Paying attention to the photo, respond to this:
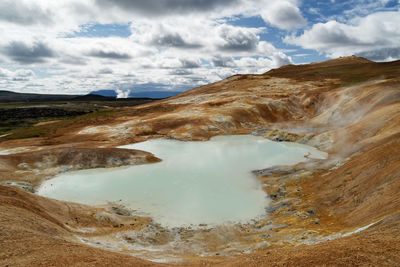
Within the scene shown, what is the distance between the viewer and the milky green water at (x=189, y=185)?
25.3 metres

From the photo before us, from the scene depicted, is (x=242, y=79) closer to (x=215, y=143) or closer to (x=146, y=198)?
(x=215, y=143)

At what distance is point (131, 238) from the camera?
19.8m

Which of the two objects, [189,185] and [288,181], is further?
[288,181]

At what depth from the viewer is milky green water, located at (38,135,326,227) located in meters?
25.3

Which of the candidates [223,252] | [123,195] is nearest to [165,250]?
[223,252]

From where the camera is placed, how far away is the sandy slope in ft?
39.5

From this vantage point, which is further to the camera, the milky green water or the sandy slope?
the milky green water

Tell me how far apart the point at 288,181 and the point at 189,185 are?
40.2 ft

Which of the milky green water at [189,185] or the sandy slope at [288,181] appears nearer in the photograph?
the sandy slope at [288,181]

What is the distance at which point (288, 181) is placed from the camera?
3177 centimetres

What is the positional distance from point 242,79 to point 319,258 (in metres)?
114

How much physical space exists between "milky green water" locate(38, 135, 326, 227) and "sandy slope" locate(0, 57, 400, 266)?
2432 mm

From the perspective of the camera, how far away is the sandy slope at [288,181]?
12.1m

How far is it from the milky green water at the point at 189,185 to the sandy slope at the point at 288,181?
2.43m
